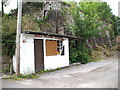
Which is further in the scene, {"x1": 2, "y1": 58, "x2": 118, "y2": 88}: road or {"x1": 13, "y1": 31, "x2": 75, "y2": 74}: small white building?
{"x1": 13, "y1": 31, "x2": 75, "y2": 74}: small white building

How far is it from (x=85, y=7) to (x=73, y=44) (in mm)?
8184

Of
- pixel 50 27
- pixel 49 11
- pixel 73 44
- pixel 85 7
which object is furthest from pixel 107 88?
pixel 85 7

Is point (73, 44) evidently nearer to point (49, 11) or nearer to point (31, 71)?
point (49, 11)

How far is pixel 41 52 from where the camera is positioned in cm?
1062

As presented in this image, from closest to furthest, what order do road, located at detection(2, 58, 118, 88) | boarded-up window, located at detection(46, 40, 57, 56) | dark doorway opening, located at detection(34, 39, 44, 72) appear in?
1. road, located at detection(2, 58, 118, 88)
2. dark doorway opening, located at detection(34, 39, 44, 72)
3. boarded-up window, located at detection(46, 40, 57, 56)

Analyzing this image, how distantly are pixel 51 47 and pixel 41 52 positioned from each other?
1.05 m

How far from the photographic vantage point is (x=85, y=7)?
22016mm

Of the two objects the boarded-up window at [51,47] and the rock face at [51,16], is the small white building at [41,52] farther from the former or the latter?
the rock face at [51,16]

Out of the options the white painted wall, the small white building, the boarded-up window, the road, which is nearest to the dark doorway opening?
the small white building

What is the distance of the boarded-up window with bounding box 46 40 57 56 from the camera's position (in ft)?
36.3

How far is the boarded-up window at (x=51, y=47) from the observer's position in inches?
436

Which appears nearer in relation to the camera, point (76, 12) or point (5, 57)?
point (5, 57)

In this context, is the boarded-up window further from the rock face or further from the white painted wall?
the rock face

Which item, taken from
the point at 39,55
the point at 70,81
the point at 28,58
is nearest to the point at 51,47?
the point at 39,55
